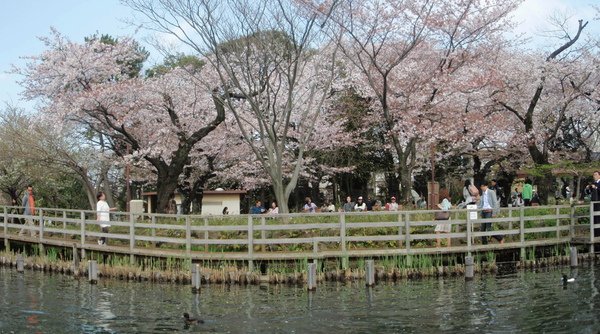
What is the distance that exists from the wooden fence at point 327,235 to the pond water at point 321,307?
41.8 inches

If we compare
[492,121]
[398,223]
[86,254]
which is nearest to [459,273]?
[398,223]

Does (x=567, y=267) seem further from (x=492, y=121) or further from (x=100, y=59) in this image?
(x=100, y=59)

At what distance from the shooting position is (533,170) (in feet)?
101

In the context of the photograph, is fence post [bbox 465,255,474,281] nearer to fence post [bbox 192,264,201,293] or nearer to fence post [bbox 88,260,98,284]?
fence post [bbox 192,264,201,293]

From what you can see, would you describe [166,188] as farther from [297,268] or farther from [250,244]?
[297,268]

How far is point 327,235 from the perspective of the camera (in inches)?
763

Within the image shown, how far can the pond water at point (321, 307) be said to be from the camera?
13.5m

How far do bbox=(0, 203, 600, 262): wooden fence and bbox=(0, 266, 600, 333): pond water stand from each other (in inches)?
41.8

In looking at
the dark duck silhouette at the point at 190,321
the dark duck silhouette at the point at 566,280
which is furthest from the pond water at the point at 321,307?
the dark duck silhouette at the point at 566,280

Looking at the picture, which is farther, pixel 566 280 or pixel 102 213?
pixel 102 213

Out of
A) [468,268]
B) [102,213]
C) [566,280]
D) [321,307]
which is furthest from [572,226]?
[102,213]

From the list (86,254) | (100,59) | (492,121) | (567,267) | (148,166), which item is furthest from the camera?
(148,166)

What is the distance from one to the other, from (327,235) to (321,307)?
4.25 m

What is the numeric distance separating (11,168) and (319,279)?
29.1 m
